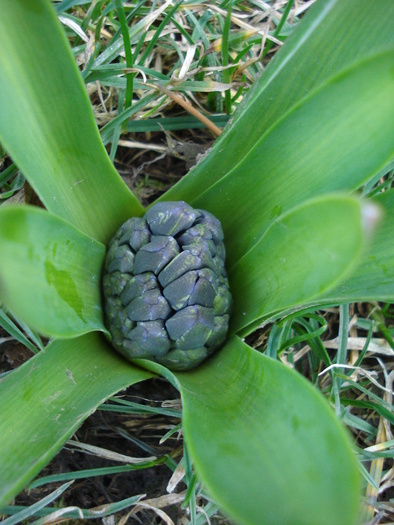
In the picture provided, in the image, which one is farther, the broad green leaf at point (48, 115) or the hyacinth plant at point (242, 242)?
the broad green leaf at point (48, 115)

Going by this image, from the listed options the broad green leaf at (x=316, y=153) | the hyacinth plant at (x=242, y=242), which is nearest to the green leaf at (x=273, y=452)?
the hyacinth plant at (x=242, y=242)

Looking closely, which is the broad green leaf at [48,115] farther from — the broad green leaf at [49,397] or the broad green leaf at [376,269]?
the broad green leaf at [376,269]

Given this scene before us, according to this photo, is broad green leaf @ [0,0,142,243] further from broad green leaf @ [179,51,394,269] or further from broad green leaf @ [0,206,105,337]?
broad green leaf @ [179,51,394,269]

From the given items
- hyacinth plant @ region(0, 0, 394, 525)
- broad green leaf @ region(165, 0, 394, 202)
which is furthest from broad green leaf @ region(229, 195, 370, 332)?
broad green leaf @ region(165, 0, 394, 202)

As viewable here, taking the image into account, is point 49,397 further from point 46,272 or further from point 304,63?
point 304,63

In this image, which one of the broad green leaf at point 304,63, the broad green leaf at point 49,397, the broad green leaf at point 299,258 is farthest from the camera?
the broad green leaf at point 304,63

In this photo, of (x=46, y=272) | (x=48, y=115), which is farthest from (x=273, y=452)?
(x=48, y=115)
